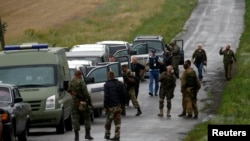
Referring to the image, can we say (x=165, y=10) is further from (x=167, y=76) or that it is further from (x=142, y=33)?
(x=167, y=76)

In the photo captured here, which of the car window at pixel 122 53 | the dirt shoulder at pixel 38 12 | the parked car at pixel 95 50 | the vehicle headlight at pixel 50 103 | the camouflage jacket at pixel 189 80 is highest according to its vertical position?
the dirt shoulder at pixel 38 12

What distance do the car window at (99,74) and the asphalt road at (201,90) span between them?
122 cm

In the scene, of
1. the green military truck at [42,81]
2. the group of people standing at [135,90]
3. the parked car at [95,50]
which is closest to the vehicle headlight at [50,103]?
the green military truck at [42,81]

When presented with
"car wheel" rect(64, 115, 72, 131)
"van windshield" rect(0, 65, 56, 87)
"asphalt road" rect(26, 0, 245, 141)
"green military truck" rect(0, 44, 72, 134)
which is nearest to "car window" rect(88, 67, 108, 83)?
"asphalt road" rect(26, 0, 245, 141)

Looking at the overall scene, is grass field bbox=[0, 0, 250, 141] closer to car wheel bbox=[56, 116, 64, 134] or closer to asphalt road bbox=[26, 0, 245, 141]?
asphalt road bbox=[26, 0, 245, 141]

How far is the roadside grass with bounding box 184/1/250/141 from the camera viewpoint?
909 inches

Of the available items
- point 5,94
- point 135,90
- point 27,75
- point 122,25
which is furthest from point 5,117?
point 122,25

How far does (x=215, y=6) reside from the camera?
84.5 m

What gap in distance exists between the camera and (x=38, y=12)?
89.1 m

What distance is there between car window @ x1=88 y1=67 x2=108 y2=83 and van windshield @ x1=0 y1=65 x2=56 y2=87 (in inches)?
172

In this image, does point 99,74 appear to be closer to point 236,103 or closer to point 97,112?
point 97,112

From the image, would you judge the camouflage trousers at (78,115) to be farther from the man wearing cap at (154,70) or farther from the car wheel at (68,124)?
the man wearing cap at (154,70)

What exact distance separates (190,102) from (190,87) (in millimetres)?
453

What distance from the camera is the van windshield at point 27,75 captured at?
79.8 ft
